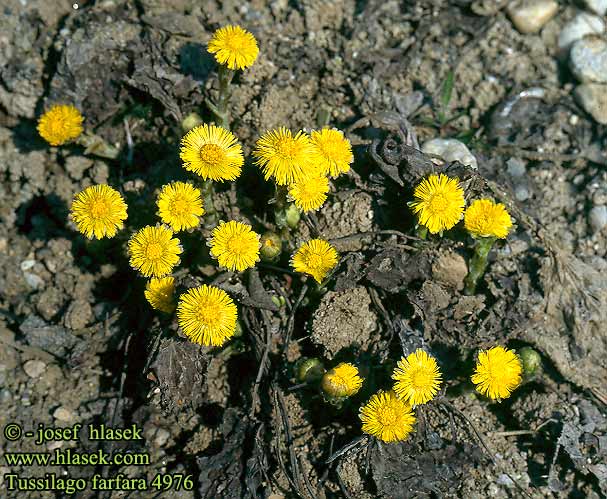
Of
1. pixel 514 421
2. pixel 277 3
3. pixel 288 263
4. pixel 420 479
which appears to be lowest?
pixel 420 479

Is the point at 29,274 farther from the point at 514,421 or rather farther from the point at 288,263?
the point at 514,421

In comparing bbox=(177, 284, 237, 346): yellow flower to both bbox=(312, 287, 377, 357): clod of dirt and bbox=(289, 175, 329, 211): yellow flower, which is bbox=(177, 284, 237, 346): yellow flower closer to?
bbox=(312, 287, 377, 357): clod of dirt

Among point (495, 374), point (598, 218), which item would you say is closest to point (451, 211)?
point (495, 374)

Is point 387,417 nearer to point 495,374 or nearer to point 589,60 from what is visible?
point 495,374

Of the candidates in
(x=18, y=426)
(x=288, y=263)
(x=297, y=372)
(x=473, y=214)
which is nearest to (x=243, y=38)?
(x=288, y=263)

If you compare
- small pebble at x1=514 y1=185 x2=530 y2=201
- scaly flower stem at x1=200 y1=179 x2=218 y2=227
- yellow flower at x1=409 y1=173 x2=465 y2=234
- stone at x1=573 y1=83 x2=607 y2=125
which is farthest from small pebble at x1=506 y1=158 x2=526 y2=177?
scaly flower stem at x1=200 y1=179 x2=218 y2=227

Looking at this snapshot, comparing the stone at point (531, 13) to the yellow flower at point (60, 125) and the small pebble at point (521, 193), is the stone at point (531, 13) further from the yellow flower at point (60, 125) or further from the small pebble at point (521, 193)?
the yellow flower at point (60, 125)
